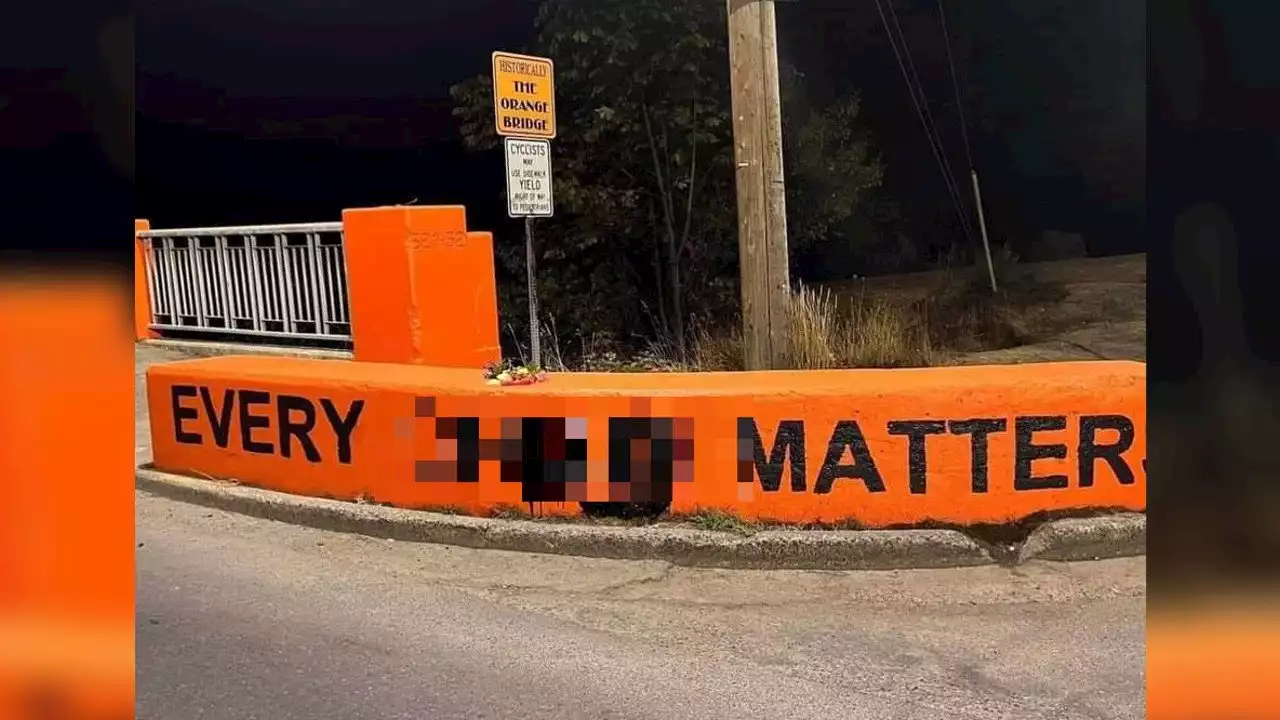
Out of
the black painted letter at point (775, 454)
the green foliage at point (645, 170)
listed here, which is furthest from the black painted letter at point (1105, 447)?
the green foliage at point (645, 170)

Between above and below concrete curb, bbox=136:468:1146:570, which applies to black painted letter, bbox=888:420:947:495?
above

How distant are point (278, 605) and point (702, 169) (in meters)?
7.70

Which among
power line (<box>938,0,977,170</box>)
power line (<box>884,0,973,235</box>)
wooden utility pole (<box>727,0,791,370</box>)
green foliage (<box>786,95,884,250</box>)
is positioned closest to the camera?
wooden utility pole (<box>727,0,791,370</box>)

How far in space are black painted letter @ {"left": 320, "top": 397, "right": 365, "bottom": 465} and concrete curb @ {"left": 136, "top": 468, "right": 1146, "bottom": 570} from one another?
1.54 ft

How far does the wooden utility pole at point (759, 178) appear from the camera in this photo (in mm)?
6477

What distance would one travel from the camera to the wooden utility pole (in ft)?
21.2

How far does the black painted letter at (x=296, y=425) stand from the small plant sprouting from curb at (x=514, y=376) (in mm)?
1085

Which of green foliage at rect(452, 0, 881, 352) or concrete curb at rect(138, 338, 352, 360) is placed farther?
green foliage at rect(452, 0, 881, 352)

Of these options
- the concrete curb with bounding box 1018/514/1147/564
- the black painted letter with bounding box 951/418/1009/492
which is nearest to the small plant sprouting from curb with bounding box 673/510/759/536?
the black painted letter with bounding box 951/418/1009/492

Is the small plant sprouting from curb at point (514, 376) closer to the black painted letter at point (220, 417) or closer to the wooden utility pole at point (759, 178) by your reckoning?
the black painted letter at point (220, 417)

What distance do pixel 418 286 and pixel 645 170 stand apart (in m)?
4.46

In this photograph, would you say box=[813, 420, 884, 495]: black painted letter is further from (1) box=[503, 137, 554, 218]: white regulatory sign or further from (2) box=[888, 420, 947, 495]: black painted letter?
(1) box=[503, 137, 554, 218]: white regulatory sign
